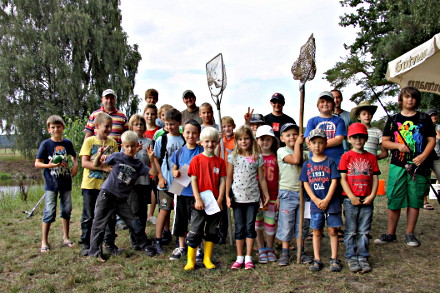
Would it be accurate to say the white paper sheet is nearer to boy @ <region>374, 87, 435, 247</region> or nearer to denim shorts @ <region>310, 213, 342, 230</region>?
denim shorts @ <region>310, 213, 342, 230</region>

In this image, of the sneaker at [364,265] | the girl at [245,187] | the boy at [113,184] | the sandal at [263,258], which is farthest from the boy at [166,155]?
the sneaker at [364,265]

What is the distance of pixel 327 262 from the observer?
4113mm

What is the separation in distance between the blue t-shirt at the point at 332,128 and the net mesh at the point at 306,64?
0.56 metres

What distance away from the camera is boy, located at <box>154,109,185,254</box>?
14.7 ft

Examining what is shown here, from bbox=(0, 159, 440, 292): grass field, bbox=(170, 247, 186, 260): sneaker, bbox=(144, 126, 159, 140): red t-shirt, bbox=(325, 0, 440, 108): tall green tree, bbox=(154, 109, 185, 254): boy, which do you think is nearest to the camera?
bbox=(0, 159, 440, 292): grass field

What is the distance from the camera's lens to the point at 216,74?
497 centimetres

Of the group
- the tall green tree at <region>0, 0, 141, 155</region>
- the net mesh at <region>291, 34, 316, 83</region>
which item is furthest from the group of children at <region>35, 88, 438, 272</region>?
the tall green tree at <region>0, 0, 141, 155</region>

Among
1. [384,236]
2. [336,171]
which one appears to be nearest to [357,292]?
[336,171]

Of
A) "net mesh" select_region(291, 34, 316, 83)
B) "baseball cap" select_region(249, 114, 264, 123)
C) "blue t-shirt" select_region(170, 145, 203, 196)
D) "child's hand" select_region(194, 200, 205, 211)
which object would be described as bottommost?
"child's hand" select_region(194, 200, 205, 211)

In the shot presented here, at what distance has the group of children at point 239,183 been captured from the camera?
3930 mm

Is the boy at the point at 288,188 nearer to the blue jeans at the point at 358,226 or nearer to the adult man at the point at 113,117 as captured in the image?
the blue jeans at the point at 358,226

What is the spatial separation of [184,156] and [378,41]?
23.6 meters

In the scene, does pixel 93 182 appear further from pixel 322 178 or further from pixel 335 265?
pixel 335 265

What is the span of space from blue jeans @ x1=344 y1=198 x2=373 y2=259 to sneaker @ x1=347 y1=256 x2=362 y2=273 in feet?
0.17
